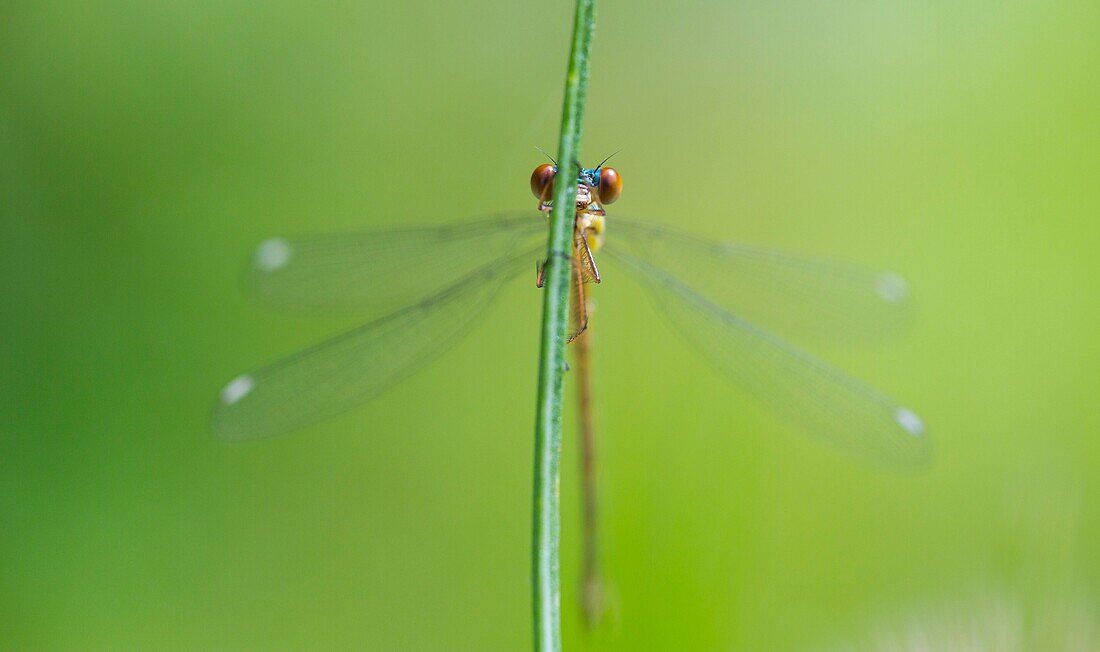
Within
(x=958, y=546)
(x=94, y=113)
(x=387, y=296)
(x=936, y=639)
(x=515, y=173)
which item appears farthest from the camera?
(x=515, y=173)

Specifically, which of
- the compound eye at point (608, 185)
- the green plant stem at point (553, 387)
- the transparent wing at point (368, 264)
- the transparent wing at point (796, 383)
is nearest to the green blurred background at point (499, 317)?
the transparent wing at point (796, 383)

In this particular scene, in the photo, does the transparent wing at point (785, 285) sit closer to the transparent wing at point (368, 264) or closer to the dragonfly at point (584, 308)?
the dragonfly at point (584, 308)

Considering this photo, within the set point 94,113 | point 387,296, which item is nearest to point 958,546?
point 387,296

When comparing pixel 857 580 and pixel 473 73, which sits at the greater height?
pixel 473 73

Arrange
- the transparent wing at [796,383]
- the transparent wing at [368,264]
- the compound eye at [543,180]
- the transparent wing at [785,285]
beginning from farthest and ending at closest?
the transparent wing at [785,285] < the transparent wing at [368,264] < the transparent wing at [796,383] < the compound eye at [543,180]

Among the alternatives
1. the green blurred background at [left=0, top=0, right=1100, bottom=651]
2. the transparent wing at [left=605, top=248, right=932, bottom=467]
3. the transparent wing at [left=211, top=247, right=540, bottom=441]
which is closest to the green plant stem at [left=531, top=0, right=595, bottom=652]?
the transparent wing at [left=211, top=247, right=540, bottom=441]

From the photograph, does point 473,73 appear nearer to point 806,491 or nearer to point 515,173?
point 515,173

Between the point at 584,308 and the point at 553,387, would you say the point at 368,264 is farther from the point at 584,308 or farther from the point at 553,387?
the point at 553,387

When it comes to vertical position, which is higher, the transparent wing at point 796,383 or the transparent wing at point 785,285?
the transparent wing at point 785,285
